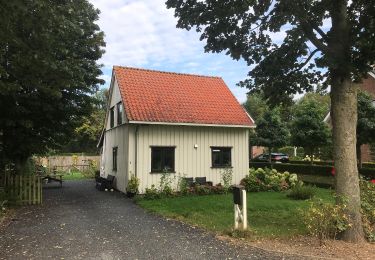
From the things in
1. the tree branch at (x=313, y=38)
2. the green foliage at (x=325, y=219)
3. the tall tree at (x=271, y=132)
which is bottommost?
the green foliage at (x=325, y=219)

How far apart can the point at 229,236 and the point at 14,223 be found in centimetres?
642

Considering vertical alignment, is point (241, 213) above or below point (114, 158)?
below

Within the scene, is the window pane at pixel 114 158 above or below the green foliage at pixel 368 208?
above

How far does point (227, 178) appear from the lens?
63.6 feet

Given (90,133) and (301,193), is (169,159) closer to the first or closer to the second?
(301,193)

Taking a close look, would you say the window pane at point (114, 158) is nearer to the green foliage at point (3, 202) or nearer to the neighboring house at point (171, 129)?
the neighboring house at point (171, 129)

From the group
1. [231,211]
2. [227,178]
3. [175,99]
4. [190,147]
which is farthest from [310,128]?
Answer: [231,211]

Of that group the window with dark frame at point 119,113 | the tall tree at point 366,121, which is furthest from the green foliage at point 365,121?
the window with dark frame at point 119,113

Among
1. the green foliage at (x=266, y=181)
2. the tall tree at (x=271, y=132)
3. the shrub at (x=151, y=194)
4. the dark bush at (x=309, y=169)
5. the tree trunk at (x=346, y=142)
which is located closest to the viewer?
the tree trunk at (x=346, y=142)

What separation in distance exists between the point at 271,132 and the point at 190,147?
16129mm

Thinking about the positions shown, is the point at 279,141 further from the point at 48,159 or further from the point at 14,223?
the point at 14,223

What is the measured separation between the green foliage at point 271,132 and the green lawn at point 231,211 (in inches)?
599

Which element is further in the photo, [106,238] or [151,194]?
[151,194]

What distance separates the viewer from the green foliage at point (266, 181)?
64.8ft
